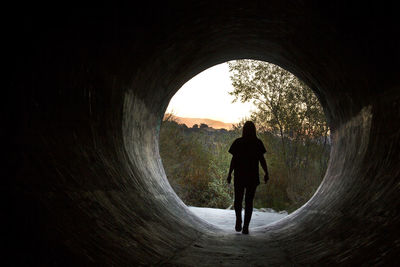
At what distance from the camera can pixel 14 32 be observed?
2.16 m

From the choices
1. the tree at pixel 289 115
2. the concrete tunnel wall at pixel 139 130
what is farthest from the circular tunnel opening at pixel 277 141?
the concrete tunnel wall at pixel 139 130

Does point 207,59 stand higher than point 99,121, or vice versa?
point 207,59

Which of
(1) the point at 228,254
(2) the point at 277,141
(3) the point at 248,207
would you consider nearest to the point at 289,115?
(2) the point at 277,141

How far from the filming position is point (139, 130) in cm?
564

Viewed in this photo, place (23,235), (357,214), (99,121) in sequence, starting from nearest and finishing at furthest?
(23,235)
(357,214)
(99,121)

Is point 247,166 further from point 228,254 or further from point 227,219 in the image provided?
point 227,219

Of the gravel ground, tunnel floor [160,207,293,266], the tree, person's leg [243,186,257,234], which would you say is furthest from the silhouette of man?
the tree

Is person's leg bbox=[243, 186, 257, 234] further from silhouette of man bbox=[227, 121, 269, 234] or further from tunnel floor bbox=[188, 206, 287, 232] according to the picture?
tunnel floor bbox=[188, 206, 287, 232]

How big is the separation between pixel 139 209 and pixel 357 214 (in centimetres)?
210

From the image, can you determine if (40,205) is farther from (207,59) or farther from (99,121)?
(207,59)

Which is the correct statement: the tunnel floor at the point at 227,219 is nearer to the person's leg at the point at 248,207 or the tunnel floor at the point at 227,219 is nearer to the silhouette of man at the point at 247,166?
the person's leg at the point at 248,207

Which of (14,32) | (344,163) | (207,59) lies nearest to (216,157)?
(207,59)

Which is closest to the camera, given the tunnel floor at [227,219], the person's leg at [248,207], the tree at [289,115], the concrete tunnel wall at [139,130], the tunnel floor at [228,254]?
the concrete tunnel wall at [139,130]

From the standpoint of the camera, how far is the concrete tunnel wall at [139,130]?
2.19 m
